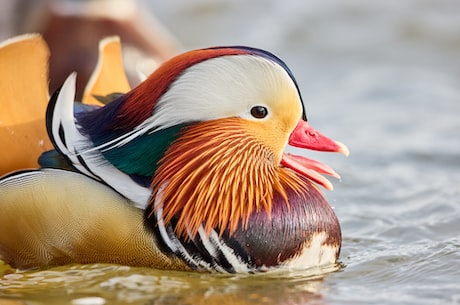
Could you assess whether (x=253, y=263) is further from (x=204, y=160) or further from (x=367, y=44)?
(x=367, y=44)

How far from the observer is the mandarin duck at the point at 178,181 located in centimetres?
388

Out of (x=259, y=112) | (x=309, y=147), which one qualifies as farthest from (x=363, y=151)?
(x=259, y=112)

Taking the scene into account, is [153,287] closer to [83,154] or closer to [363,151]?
[83,154]

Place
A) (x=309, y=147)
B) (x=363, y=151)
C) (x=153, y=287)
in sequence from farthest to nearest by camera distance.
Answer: (x=363, y=151) < (x=309, y=147) < (x=153, y=287)

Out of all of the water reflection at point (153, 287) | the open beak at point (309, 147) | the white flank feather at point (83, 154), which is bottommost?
the water reflection at point (153, 287)

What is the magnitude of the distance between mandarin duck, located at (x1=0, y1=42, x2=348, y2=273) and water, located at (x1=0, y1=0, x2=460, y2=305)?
113 millimetres

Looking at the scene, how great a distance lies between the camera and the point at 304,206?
4008 millimetres

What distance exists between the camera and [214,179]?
393cm

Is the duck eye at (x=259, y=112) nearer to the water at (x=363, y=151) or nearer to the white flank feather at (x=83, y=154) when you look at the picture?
the white flank feather at (x=83, y=154)

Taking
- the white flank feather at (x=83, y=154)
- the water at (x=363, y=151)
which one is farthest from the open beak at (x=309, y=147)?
the white flank feather at (x=83, y=154)

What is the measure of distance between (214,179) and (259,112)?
293 mm

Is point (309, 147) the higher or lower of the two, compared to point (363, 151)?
lower

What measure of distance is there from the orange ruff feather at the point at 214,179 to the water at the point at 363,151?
23 centimetres

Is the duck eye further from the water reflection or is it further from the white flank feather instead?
the water reflection
